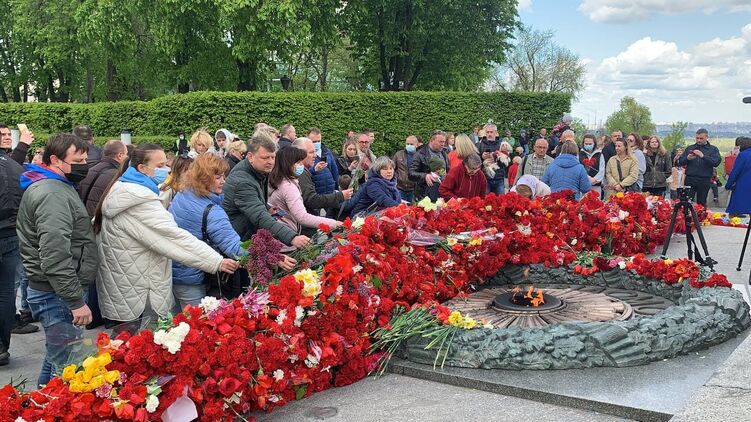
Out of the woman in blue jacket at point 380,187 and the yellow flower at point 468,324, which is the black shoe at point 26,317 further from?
the yellow flower at point 468,324

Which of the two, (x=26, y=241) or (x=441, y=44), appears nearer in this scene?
(x=26, y=241)

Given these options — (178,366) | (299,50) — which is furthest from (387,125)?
(178,366)

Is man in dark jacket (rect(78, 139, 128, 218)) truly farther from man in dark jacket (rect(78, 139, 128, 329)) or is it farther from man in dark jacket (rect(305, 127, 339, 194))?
man in dark jacket (rect(305, 127, 339, 194))

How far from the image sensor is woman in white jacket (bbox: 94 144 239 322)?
14.5 feet

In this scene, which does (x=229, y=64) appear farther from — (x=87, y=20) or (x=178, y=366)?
(x=178, y=366)

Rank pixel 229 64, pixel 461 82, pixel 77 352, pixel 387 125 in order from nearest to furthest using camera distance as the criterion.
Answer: pixel 77 352 < pixel 387 125 < pixel 229 64 < pixel 461 82

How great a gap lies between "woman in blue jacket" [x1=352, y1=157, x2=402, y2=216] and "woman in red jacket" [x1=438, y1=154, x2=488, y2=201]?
1.02m

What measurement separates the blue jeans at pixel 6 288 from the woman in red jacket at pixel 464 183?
4465 millimetres

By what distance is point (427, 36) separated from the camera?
969 inches

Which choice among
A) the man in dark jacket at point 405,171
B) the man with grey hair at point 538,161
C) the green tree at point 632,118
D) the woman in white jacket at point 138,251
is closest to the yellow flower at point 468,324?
the woman in white jacket at point 138,251

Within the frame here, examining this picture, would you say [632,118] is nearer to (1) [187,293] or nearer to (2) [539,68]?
(2) [539,68]

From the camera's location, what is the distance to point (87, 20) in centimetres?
2311

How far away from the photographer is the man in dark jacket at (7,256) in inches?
213

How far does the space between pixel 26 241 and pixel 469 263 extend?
12.0 feet
